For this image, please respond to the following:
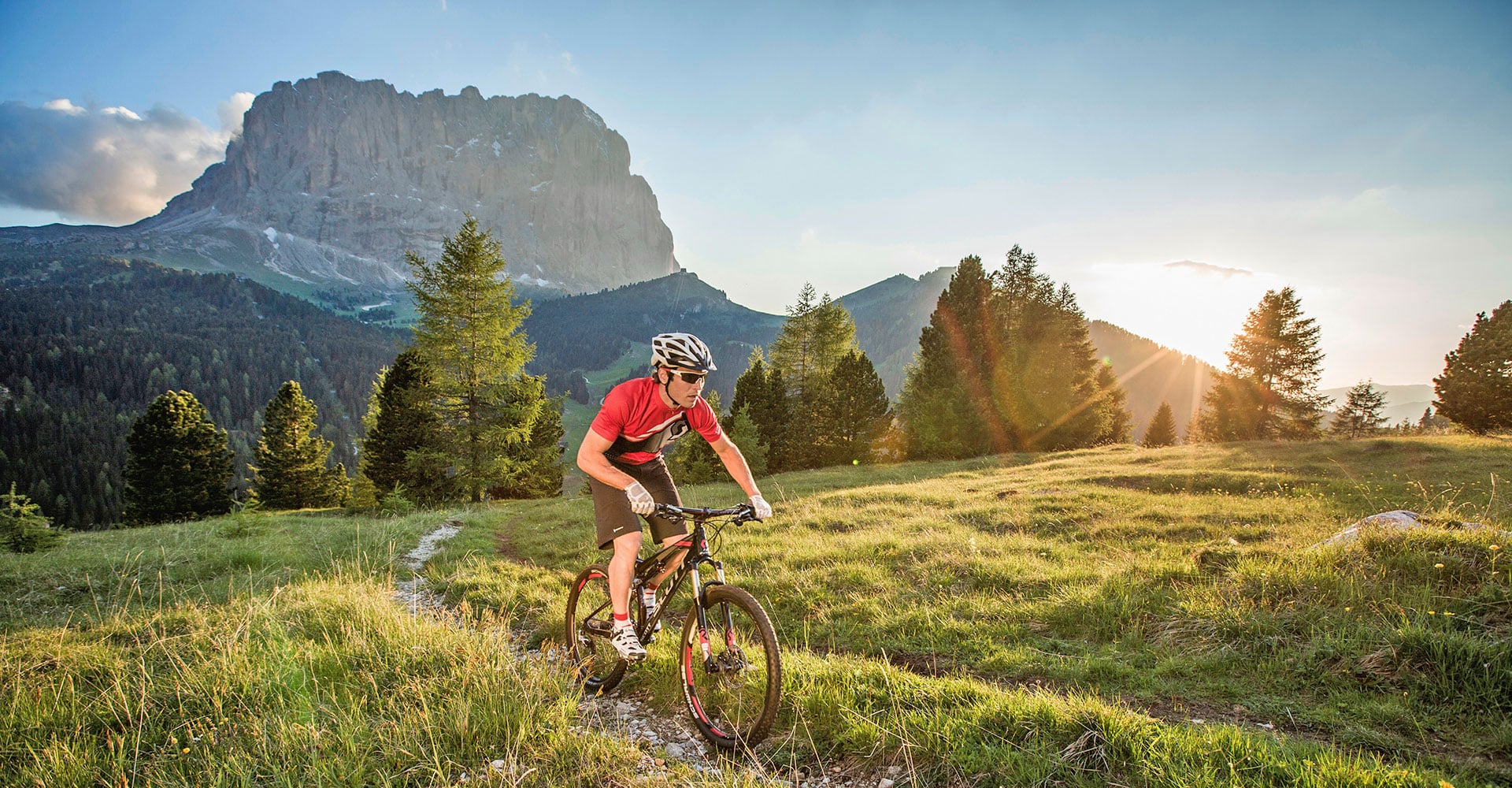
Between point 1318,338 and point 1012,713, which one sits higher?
point 1318,338

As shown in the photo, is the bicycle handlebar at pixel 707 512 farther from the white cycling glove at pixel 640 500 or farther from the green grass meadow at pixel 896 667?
the green grass meadow at pixel 896 667

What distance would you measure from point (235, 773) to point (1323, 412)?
50967mm

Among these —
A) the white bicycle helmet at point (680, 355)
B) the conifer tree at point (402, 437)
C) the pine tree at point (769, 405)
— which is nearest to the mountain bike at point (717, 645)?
the white bicycle helmet at point (680, 355)

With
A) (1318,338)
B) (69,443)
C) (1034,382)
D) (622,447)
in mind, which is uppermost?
(1318,338)

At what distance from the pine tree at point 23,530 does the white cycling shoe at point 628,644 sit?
1582 centimetres

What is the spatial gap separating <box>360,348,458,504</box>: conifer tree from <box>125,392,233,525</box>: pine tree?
967cm

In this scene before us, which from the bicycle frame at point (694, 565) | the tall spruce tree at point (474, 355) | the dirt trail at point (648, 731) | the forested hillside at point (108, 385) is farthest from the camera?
the forested hillside at point (108, 385)

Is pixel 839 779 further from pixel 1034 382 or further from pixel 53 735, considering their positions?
pixel 1034 382

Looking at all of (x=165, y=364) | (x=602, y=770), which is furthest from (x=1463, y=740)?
(x=165, y=364)

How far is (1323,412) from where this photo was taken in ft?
117

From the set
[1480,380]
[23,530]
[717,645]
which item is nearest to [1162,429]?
[1480,380]

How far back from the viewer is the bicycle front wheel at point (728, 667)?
158 inches

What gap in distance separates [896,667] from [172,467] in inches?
1815

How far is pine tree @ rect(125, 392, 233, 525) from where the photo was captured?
32.8 meters
